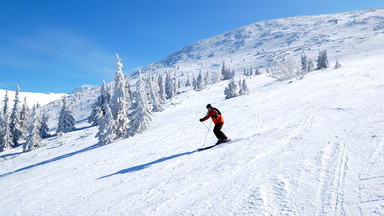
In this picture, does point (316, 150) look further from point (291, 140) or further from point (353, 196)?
point (353, 196)

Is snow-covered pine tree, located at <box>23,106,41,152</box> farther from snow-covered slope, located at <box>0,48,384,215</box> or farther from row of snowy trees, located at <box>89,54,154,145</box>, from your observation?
snow-covered slope, located at <box>0,48,384,215</box>

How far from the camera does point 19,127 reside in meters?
49.6

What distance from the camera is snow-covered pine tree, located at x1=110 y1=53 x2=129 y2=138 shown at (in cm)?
2436

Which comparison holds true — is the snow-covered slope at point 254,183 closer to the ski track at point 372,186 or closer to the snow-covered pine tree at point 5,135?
the ski track at point 372,186

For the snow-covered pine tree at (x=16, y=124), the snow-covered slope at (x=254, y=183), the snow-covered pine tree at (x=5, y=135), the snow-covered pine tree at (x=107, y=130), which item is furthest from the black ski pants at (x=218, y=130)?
the snow-covered pine tree at (x=16, y=124)

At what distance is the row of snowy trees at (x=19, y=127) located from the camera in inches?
1454

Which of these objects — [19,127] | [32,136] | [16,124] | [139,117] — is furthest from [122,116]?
[19,127]

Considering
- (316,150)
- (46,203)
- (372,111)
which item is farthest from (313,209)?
(372,111)

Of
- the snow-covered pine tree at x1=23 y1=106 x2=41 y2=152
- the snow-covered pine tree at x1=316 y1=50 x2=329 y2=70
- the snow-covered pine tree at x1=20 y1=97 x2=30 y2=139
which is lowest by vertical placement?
the snow-covered pine tree at x1=23 y1=106 x2=41 y2=152

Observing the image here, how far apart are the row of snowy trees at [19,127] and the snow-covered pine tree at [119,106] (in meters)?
22.2

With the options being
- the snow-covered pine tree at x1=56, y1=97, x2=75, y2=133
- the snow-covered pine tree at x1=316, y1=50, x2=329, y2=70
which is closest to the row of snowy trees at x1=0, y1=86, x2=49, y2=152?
the snow-covered pine tree at x1=56, y1=97, x2=75, y2=133

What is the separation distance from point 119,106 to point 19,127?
43.1 m

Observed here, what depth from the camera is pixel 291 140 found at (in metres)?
7.27

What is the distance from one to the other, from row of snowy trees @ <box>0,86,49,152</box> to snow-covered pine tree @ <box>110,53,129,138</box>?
22245 millimetres
